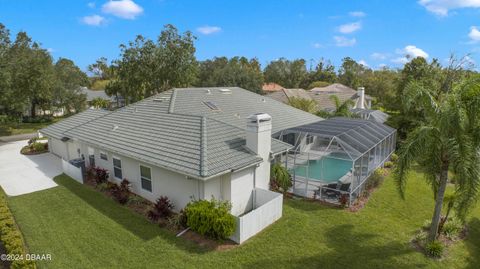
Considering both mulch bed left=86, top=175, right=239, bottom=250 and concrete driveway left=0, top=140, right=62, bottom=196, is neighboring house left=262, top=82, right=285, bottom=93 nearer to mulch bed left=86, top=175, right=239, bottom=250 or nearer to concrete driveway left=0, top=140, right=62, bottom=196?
concrete driveway left=0, top=140, right=62, bottom=196

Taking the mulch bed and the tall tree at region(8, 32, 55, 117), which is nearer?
the mulch bed

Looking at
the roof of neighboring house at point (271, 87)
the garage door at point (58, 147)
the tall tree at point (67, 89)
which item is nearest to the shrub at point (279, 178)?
the garage door at point (58, 147)

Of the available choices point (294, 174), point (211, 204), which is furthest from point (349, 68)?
point (211, 204)

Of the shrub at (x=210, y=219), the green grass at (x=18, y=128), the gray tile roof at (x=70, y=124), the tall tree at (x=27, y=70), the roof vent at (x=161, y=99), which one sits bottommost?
the green grass at (x=18, y=128)

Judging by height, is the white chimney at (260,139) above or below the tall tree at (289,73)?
below

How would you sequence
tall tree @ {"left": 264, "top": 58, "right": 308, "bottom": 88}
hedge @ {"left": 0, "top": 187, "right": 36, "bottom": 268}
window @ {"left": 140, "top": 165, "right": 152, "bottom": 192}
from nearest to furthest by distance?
hedge @ {"left": 0, "top": 187, "right": 36, "bottom": 268}
window @ {"left": 140, "top": 165, "right": 152, "bottom": 192}
tall tree @ {"left": 264, "top": 58, "right": 308, "bottom": 88}

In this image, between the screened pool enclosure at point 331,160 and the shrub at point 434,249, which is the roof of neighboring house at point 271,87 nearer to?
the screened pool enclosure at point 331,160

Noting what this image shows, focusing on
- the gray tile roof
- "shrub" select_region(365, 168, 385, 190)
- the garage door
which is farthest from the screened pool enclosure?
the garage door
